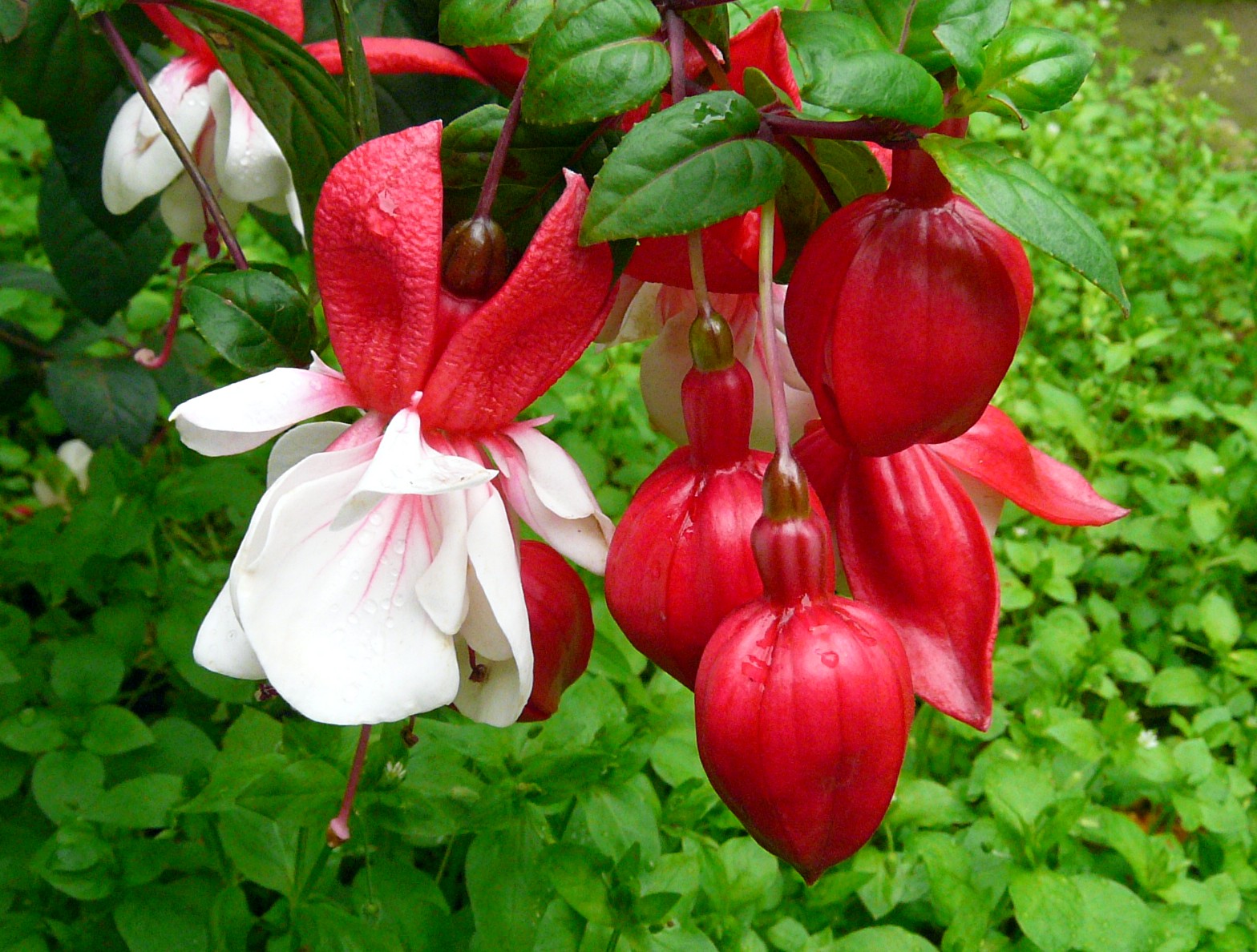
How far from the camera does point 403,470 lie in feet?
1.04

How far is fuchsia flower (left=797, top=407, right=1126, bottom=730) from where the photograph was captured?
0.37m

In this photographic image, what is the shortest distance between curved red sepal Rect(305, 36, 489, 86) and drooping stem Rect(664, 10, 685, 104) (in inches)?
6.9

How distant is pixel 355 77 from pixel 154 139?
0.62 ft

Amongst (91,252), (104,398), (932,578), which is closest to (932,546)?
(932,578)

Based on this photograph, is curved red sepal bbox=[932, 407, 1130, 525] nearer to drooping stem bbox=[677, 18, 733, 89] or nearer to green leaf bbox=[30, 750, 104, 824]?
drooping stem bbox=[677, 18, 733, 89]

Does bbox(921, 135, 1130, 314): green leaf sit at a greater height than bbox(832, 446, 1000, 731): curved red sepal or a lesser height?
greater

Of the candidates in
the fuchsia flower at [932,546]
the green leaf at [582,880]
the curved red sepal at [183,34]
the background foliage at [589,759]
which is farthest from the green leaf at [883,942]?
the curved red sepal at [183,34]

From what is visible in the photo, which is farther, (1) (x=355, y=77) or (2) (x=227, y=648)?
(1) (x=355, y=77)

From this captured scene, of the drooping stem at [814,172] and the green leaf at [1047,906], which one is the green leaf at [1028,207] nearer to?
the drooping stem at [814,172]

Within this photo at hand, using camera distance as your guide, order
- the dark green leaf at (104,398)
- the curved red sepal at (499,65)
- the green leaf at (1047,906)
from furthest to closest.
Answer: the dark green leaf at (104,398)
the green leaf at (1047,906)
the curved red sepal at (499,65)

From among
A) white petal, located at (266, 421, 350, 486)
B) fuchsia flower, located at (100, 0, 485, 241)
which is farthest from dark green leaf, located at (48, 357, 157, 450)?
white petal, located at (266, 421, 350, 486)

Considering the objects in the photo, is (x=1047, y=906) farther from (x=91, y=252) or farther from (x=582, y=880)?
(x=91, y=252)

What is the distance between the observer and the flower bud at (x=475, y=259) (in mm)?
349

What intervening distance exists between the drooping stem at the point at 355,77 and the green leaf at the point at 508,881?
39 centimetres
